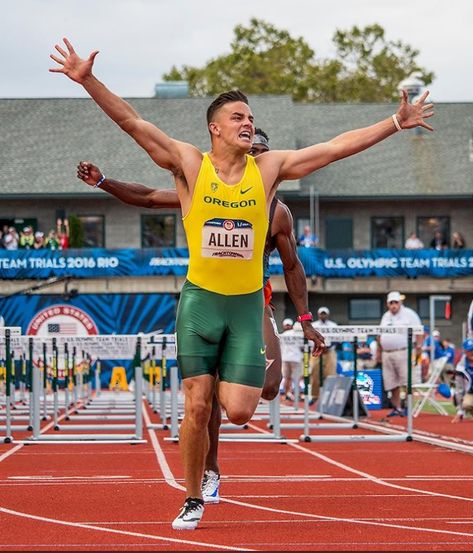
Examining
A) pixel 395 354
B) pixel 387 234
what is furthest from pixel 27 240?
pixel 395 354

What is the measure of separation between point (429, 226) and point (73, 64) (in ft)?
167

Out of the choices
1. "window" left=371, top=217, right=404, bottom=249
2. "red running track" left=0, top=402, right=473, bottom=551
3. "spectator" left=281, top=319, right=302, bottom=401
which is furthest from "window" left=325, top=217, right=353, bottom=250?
"red running track" left=0, top=402, right=473, bottom=551

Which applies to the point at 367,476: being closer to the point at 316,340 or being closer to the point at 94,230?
the point at 316,340

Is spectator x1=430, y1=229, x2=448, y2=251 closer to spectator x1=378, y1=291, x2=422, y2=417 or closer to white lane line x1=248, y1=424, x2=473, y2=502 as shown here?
spectator x1=378, y1=291, x2=422, y2=417

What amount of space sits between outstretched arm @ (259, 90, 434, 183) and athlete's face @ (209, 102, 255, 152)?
0.67 feet

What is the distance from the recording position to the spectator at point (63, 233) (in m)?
49.9

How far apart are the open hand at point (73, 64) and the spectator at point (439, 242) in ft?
147

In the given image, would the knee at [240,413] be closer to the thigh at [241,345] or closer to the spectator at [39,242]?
the thigh at [241,345]

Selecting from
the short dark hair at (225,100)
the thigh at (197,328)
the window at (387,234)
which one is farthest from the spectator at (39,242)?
the thigh at (197,328)

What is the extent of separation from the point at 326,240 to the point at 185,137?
22.7ft

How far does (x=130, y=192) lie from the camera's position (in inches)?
341

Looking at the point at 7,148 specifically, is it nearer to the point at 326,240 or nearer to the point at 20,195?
the point at 20,195

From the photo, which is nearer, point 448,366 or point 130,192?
point 130,192

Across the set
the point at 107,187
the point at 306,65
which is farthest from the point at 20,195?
the point at 107,187
